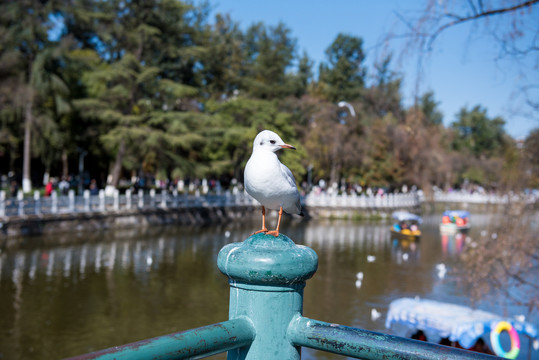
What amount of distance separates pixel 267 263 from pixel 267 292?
11cm

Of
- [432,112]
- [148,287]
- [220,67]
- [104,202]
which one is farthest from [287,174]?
[432,112]

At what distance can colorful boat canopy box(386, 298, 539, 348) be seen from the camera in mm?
7617

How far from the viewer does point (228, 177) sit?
38.5 metres

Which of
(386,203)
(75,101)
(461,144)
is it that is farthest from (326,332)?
(461,144)

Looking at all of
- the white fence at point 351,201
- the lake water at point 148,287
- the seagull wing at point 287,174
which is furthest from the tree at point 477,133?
the seagull wing at point 287,174

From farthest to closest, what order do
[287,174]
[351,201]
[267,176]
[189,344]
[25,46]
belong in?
[351,201] → [25,46] → [287,174] → [267,176] → [189,344]

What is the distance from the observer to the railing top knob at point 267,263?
138 centimetres

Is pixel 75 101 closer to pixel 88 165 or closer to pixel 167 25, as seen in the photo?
pixel 167 25

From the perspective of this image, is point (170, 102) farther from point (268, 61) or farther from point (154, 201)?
point (268, 61)

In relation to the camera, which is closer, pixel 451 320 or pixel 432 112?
pixel 451 320

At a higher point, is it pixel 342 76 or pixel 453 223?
pixel 342 76

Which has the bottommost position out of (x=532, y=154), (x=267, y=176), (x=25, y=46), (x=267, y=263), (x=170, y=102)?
(x=267, y=263)

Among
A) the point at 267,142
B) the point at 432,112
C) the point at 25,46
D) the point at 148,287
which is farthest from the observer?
the point at 432,112

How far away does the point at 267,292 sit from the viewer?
1.43 meters
